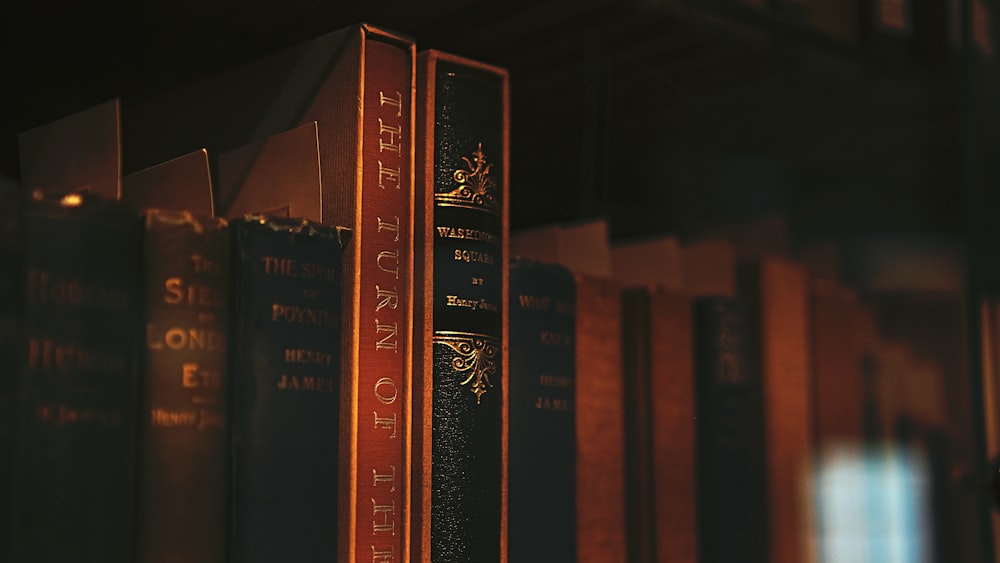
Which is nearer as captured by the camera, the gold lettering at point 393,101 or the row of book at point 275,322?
the row of book at point 275,322

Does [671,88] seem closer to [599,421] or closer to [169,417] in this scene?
[599,421]

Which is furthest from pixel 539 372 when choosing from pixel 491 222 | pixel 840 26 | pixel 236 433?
pixel 840 26

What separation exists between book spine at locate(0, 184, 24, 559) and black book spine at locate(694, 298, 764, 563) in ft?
1.53

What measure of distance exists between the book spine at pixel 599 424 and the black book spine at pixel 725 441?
8 centimetres

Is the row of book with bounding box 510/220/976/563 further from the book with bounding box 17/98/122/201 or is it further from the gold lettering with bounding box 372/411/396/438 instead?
the book with bounding box 17/98/122/201

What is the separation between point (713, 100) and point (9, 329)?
2.02 feet

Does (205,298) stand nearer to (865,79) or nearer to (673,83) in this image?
(673,83)

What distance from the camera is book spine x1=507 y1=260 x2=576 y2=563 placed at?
2.22 ft

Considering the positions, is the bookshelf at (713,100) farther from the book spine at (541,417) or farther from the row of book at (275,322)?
the book spine at (541,417)

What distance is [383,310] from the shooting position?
628mm

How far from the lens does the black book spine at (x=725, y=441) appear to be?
2.64 ft

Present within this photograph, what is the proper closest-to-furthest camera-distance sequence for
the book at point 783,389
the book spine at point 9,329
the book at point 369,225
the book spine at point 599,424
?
the book spine at point 9,329
the book at point 369,225
the book spine at point 599,424
the book at point 783,389

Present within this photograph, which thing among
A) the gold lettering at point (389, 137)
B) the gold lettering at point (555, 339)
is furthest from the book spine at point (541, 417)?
the gold lettering at point (389, 137)

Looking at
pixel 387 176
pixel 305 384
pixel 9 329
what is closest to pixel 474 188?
pixel 387 176
